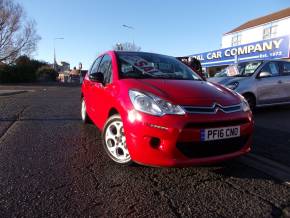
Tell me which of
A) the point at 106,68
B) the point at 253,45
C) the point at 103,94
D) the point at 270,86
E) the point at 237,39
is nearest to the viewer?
the point at 103,94

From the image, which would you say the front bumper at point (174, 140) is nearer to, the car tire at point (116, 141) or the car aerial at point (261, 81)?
the car tire at point (116, 141)

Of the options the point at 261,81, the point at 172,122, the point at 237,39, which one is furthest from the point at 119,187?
the point at 237,39

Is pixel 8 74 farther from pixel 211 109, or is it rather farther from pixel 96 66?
pixel 211 109

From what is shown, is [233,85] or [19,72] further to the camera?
[19,72]

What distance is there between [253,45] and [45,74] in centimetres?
3513

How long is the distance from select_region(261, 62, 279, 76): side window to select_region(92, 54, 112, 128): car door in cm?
505

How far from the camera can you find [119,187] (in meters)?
2.96

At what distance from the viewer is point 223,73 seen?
8.82m

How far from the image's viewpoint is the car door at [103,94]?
155 inches

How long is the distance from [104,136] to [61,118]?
3.55 metres

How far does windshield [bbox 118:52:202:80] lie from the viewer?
158 inches

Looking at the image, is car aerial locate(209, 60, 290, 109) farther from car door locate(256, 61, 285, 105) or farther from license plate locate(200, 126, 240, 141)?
license plate locate(200, 126, 240, 141)

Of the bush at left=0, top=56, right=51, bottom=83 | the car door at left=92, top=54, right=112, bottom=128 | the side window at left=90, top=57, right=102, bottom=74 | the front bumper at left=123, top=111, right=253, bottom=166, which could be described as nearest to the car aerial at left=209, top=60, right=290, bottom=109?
the side window at left=90, top=57, right=102, bottom=74

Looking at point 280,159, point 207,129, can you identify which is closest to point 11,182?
point 207,129
